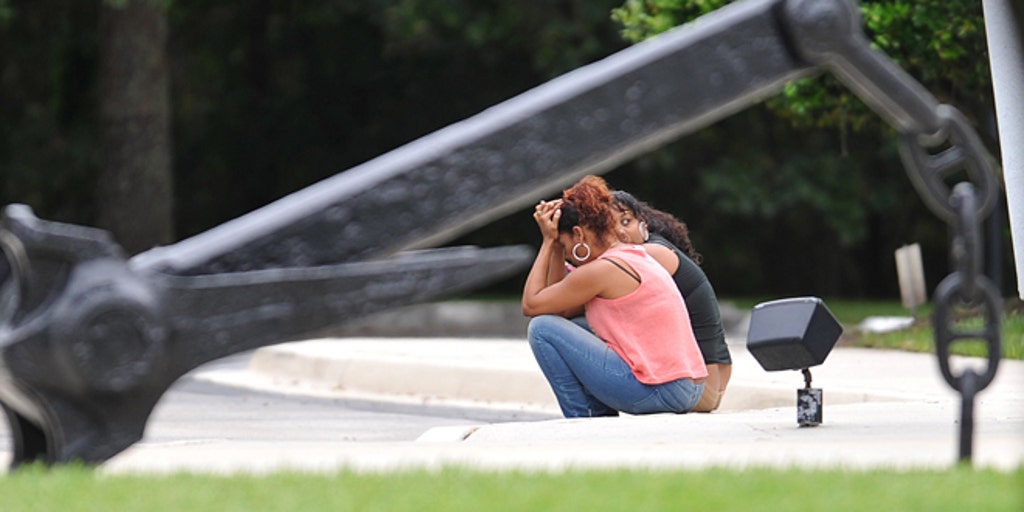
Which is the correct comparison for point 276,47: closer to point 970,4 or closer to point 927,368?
point 970,4

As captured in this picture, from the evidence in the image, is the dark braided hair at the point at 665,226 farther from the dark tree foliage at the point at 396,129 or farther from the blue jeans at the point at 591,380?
the dark tree foliage at the point at 396,129

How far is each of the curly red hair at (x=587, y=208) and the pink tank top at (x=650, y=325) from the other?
15 cm

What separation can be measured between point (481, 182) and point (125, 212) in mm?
19347

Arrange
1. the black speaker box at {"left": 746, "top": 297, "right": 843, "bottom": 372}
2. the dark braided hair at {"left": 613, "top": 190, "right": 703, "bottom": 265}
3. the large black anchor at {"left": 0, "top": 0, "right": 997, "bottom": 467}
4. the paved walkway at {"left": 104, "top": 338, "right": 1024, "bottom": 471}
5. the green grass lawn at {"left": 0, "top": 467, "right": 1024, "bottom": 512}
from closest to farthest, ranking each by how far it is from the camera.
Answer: the green grass lawn at {"left": 0, "top": 467, "right": 1024, "bottom": 512} < the large black anchor at {"left": 0, "top": 0, "right": 997, "bottom": 467} < the paved walkway at {"left": 104, "top": 338, "right": 1024, "bottom": 471} < the black speaker box at {"left": 746, "top": 297, "right": 843, "bottom": 372} < the dark braided hair at {"left": 613, "top": 190, "right": 703, "bottom": 265}

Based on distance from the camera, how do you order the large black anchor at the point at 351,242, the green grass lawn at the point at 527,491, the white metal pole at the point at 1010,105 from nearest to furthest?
the green grass lawn at the point at 527,491
the large black anchor at the point at 351,242
the white metal pole at the point at 1010,105

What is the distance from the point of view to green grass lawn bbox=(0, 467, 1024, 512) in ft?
14.0

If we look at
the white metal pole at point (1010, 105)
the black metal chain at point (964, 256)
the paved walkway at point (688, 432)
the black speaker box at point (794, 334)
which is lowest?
the paved walkway at point (688, 432)

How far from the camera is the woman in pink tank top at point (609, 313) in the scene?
768 cm

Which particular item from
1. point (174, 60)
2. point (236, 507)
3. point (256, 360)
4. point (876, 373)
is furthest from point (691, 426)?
point (174, 60)

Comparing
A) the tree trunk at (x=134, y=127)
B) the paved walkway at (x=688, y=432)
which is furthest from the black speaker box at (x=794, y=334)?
the tree trunk at (x=134, y=127)

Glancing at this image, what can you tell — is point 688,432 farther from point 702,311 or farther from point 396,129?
point 396,129

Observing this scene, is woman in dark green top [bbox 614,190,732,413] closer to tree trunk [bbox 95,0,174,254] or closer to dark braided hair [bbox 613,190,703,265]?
dark braided hair [bbox 613,190,703,265]

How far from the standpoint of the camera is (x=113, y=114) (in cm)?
2317

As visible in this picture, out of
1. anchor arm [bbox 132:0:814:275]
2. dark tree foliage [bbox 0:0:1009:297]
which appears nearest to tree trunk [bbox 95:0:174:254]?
dark tree foliage [bbox 0:0:1009:297]
